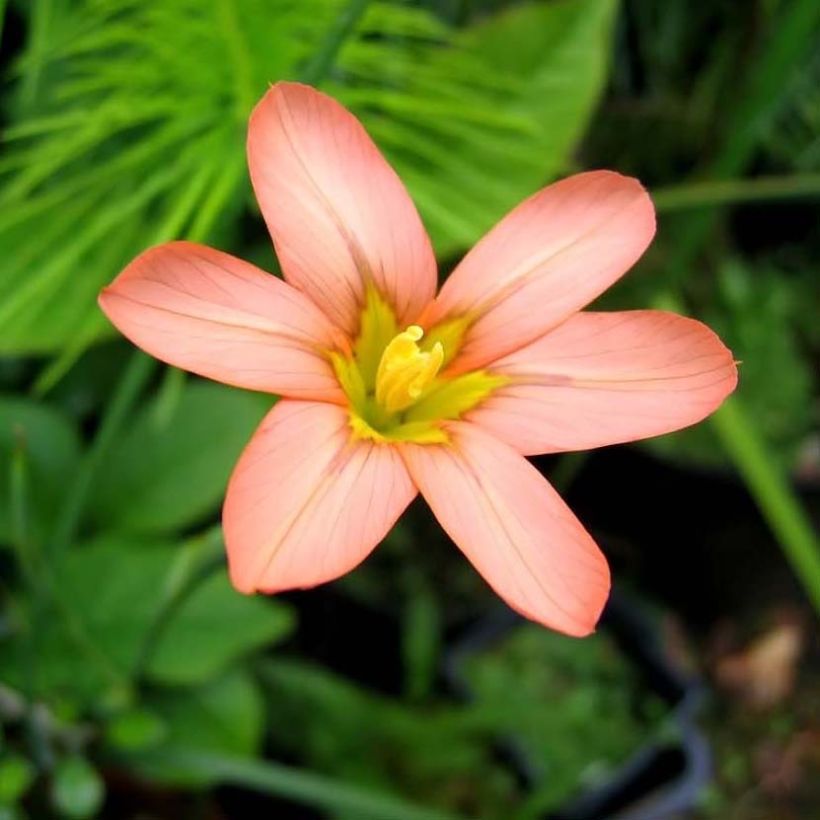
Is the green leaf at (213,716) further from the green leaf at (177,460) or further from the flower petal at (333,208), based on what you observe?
the flower petal at (333,208)

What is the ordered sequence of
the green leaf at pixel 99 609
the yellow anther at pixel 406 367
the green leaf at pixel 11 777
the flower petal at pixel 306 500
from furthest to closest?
the green leaf at pixel 99 609 → the green leaf at pixel 11 777 → the yellow anther at pixel 406 367 → the flower petal at pixel 306 500

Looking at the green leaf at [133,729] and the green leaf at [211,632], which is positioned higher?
the green leaf at [133,729]

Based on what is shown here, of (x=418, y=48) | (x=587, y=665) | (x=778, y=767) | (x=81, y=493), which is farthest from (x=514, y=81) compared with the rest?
(x=778, y=767)

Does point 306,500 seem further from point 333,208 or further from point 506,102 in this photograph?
Result: point 506,102

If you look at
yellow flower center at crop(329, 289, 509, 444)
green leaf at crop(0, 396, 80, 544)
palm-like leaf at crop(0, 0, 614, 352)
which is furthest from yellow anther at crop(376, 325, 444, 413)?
green leaf at crop(0, 396, 80, 544)

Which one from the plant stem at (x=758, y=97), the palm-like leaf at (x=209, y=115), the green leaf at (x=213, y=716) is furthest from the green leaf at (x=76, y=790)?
the plant stem at (x=758, y=97)

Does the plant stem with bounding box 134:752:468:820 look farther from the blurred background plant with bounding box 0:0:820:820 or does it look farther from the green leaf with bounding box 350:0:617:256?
the green leaf with bounding box 350:0:617:256

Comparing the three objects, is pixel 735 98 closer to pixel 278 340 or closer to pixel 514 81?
pixel 514 81
